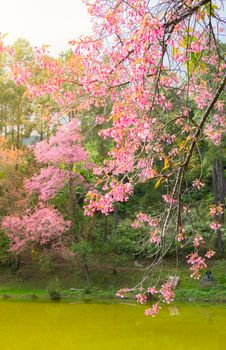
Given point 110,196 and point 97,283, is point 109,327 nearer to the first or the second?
point 97,283

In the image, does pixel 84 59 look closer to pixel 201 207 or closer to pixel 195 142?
pixel 195 142

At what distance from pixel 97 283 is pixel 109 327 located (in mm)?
8421

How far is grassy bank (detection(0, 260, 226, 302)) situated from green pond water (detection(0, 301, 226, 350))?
2104 mm

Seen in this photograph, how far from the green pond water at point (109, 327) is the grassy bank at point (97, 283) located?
82.8 inches

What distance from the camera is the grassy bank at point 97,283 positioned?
17.8 m

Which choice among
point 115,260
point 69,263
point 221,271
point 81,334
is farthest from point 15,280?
point 81,334

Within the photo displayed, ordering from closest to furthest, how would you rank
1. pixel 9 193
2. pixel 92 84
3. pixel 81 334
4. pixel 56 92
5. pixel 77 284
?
pixel 92 84 < pixel 56 92 < pixel 81 334 < pixel 77 284 < pixel 9 193

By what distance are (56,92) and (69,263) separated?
61.4ft

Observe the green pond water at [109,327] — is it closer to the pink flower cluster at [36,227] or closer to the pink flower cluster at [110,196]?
the pink flower cluster at [36,227]

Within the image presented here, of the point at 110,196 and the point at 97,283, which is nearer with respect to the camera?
the point at 110,196

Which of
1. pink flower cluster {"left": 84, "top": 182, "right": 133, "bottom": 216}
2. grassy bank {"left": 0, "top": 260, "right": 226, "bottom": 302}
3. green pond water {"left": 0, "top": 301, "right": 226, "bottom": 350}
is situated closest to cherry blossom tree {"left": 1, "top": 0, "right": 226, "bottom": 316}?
pink flower cluster {"left": 84, "top": 182, "right": 133, "bottom": 216}

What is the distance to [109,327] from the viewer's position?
37.6 feet

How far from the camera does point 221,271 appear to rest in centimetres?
2012

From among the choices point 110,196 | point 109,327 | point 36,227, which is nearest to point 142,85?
point 110,196
